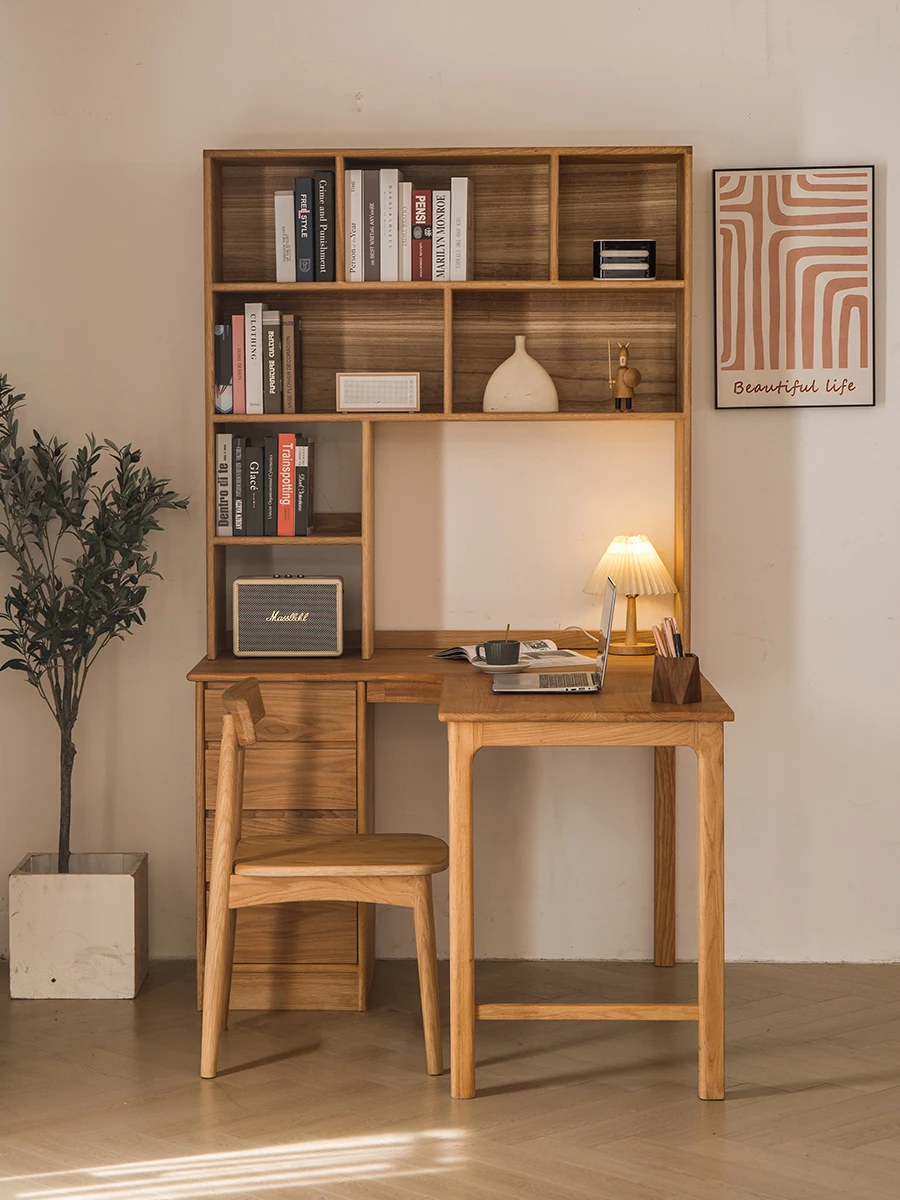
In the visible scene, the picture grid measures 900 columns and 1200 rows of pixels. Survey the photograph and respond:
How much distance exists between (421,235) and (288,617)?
1.10 meters

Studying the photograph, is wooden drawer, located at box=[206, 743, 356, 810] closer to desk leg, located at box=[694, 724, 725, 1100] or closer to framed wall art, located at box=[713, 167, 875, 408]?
desk leg, located at box=[694, 724, 725, 1100]

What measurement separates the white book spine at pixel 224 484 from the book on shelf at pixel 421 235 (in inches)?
27.0

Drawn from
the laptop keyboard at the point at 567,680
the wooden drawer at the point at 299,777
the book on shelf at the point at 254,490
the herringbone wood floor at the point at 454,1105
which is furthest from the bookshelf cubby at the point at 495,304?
the herringbone wood floor at the point at 454,1105

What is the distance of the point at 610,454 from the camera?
3709 mm

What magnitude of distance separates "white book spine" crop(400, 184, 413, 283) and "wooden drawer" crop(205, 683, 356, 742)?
1.13 metres

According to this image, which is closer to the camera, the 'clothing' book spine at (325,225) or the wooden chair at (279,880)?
the wooden chair at (279,880)

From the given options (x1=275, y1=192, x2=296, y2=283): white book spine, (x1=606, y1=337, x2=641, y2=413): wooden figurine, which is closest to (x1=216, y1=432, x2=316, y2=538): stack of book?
(x1=275, y1=192, x2=296, y2=283): white book spine

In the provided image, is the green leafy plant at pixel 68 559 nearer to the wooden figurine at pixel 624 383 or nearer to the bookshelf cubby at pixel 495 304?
the bookshelf cubby at pixel 495 304

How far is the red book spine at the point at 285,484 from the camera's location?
3492 mm

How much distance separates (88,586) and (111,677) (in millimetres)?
444

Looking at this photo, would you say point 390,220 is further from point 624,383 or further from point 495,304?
point 624,383

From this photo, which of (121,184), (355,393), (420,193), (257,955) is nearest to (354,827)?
(257,955)

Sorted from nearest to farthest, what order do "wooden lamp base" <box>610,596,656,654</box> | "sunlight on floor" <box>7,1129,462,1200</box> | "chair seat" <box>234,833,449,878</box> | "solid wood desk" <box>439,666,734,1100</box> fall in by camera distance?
1. "sunlight on floor" <box>7,1129,462,1200</box>
2. "solid wood desk" <box>439,666,734,1100</box>
3. "chair seat" <box>234,833,449,878</box>
4. "wooden lamp base" <box>610,596,656,654</box>

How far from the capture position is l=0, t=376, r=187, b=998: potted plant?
11.2 ft
